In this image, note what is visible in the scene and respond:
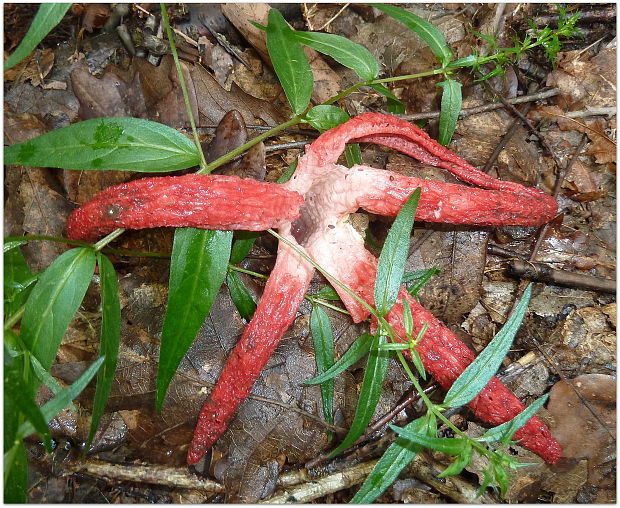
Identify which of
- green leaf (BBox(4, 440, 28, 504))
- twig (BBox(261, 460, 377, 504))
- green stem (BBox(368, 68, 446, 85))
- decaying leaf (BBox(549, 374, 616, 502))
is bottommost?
twig (BBox(261, 460, 377, 504))

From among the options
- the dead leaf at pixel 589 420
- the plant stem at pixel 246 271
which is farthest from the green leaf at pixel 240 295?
the dead leaf at pixel 589 420

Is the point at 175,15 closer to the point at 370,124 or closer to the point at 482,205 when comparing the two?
the point at 370,124

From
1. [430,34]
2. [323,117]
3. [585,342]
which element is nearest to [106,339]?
[323,117]

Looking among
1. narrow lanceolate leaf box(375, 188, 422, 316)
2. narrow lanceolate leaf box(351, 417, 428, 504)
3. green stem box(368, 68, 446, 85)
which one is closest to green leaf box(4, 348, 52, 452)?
narrow lanceolate leaf box(351, 417, 428, 504)

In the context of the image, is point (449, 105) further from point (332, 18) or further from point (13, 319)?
point (13, 319)

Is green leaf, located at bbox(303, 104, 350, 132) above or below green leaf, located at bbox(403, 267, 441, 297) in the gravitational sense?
above

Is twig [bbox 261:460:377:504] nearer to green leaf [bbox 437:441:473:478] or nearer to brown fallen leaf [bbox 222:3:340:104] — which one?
green leaf [bbox 437:441:473:478]
